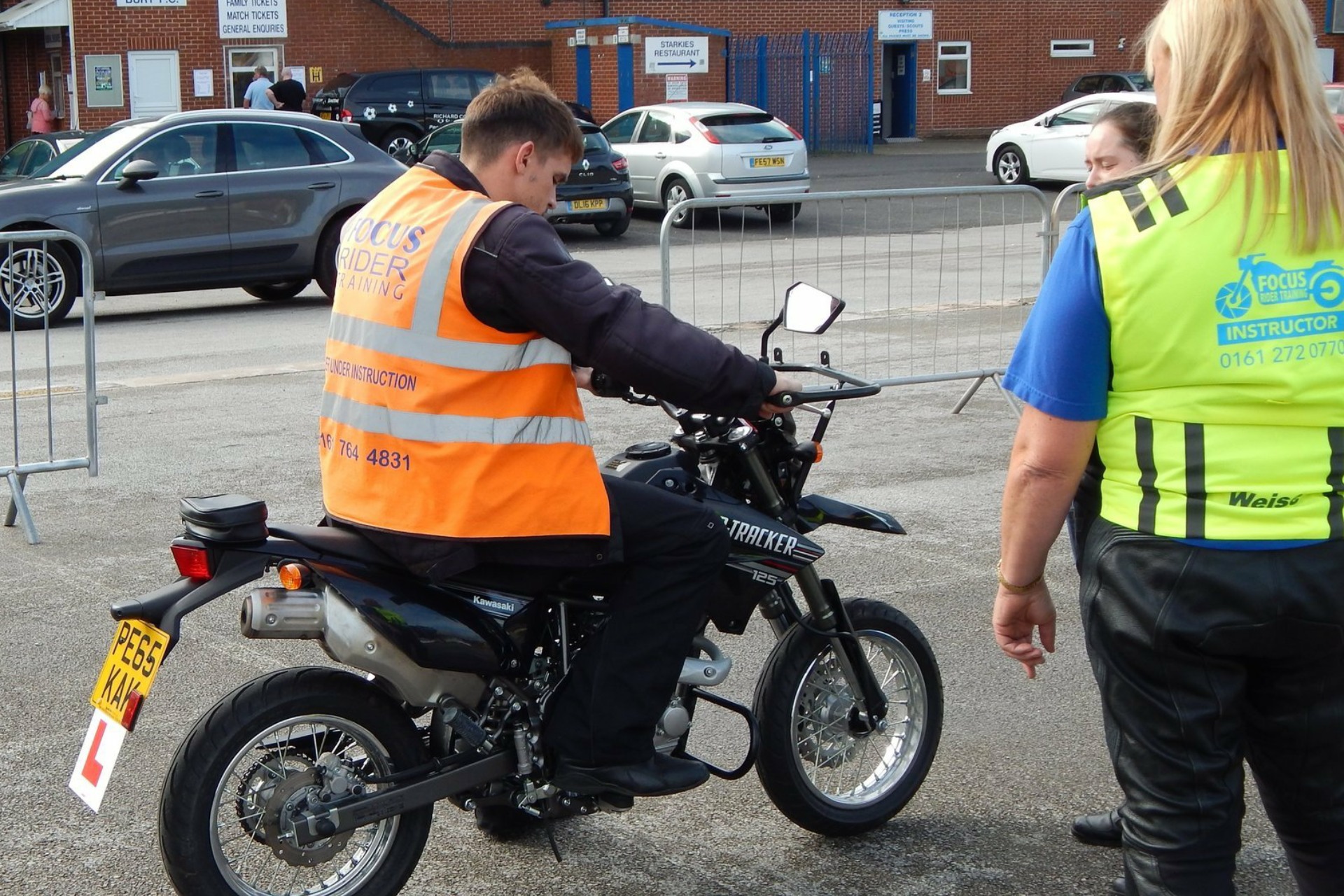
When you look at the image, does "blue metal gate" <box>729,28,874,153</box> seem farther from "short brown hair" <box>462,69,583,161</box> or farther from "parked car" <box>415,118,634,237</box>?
"short brown hair" <box>462,69,583,161</box>

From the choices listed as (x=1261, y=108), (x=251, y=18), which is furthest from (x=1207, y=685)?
(x=251, y=18)

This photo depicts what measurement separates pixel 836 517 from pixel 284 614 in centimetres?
135

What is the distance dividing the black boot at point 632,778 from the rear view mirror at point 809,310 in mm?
976

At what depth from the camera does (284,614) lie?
314 cm

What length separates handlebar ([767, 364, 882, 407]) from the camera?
11.0 ft

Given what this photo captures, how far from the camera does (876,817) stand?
4.04 m

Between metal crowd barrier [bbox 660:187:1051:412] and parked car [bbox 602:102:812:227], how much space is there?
362 inches

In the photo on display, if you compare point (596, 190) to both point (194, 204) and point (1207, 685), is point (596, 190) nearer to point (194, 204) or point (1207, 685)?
point (194, 204)

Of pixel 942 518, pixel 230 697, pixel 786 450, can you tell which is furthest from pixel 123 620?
pixel 942 518

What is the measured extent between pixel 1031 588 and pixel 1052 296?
56 cm

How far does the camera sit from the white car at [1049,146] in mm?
25172

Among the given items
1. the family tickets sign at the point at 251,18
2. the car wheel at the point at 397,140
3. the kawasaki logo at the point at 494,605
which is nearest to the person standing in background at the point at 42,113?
the family tickets sign at the point at 251,18

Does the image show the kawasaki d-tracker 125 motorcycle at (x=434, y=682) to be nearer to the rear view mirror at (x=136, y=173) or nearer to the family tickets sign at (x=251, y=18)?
the rear view mirror at (x=136, y=173)

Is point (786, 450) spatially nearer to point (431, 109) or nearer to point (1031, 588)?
point (1031, 588)
